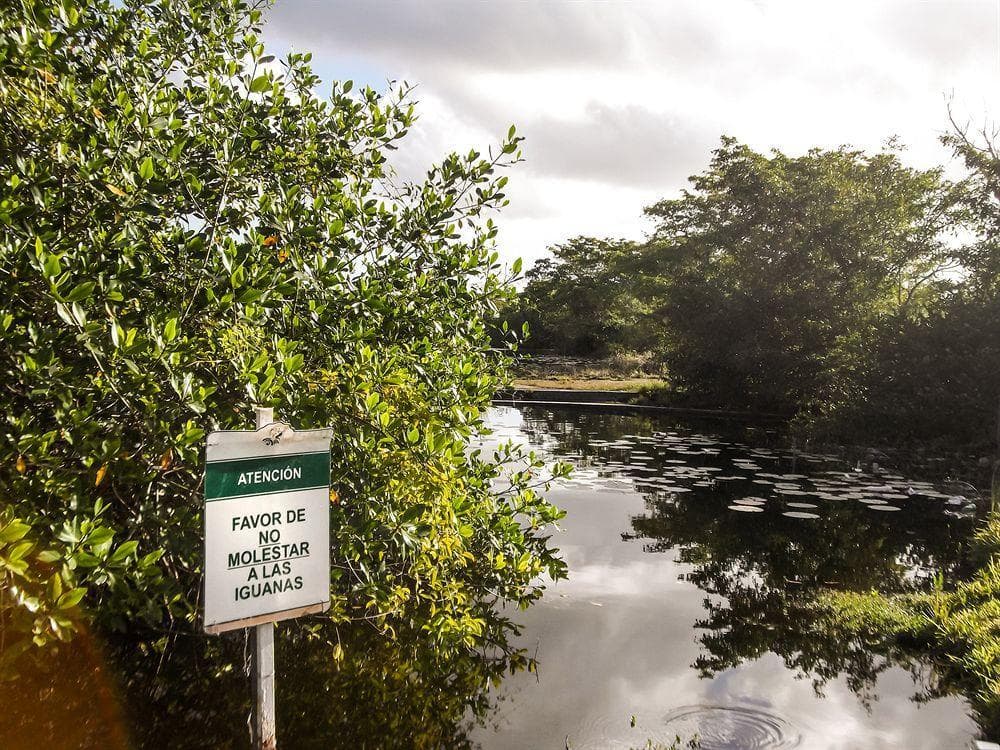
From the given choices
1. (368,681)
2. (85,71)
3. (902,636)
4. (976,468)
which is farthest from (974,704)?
(976,468)

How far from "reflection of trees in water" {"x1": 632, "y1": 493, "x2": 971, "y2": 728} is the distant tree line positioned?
270 inches

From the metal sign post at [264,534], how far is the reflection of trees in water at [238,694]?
1707 mm

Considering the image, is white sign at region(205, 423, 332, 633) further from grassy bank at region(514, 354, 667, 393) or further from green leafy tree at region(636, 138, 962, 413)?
grassy bank at region(514, 354, 667, 393)

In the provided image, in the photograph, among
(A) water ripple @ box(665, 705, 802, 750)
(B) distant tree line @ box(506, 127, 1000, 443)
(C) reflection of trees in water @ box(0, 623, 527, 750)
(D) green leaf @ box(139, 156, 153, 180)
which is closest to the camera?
(D) green leaf @ box(139, 156, 153, 180)

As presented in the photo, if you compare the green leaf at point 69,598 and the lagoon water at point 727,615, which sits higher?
the green leaf at point 69,598

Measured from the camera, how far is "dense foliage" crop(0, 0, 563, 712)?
11.8 feet

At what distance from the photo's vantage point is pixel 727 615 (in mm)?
7047

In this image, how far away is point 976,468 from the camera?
15.1 m

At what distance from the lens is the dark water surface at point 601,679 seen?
4656 millimetres

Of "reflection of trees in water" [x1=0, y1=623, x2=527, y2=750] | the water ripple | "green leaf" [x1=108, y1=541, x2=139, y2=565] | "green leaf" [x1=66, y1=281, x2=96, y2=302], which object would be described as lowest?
the water ripple

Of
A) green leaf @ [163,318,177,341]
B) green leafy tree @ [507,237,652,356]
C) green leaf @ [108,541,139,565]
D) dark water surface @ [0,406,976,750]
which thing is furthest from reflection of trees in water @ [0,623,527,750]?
green leafy tree @ [507,237,652,356]

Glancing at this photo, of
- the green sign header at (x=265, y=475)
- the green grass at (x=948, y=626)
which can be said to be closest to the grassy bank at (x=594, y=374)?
the green grass at (x=948, y=626)

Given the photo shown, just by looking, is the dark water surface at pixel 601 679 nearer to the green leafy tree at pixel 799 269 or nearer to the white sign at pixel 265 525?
the white sign at pixel 265 525

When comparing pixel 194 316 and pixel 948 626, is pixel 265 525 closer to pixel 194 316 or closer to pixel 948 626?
pixel 194 316
